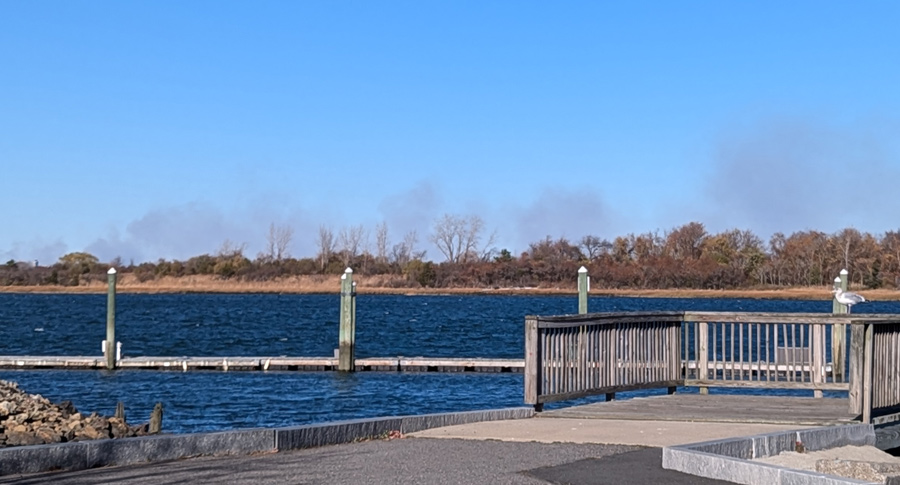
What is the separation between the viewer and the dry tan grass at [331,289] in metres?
134

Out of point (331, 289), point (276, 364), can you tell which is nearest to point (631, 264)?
point (331, 289)

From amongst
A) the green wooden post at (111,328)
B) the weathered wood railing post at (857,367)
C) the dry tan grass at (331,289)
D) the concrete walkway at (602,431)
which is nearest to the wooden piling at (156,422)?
the concrete walkway at (602,431)

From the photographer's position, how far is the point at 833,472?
8.81m

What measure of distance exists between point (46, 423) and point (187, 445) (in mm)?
9135

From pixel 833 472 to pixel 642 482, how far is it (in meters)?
1.60

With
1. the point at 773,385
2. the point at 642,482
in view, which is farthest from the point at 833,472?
the point at 773,385

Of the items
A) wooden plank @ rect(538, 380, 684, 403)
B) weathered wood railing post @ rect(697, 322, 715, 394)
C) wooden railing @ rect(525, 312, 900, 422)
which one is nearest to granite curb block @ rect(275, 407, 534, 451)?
wooden plank @ rect(538, 380, 684, 403)

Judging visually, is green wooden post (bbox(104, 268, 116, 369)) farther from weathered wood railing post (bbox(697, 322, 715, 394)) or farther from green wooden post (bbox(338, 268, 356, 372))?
weathered wood railing post (bbox(697, 322, 715, 394))

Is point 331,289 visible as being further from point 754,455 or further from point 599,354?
point 754,455

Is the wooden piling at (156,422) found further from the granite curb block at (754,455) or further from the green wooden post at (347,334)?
the green wooden post at (347,334)

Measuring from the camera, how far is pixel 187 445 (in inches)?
360

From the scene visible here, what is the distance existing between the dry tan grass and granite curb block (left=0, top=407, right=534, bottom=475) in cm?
12426

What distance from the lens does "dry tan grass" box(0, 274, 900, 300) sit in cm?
13450

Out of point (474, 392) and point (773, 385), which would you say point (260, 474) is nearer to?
point (773, 385)
